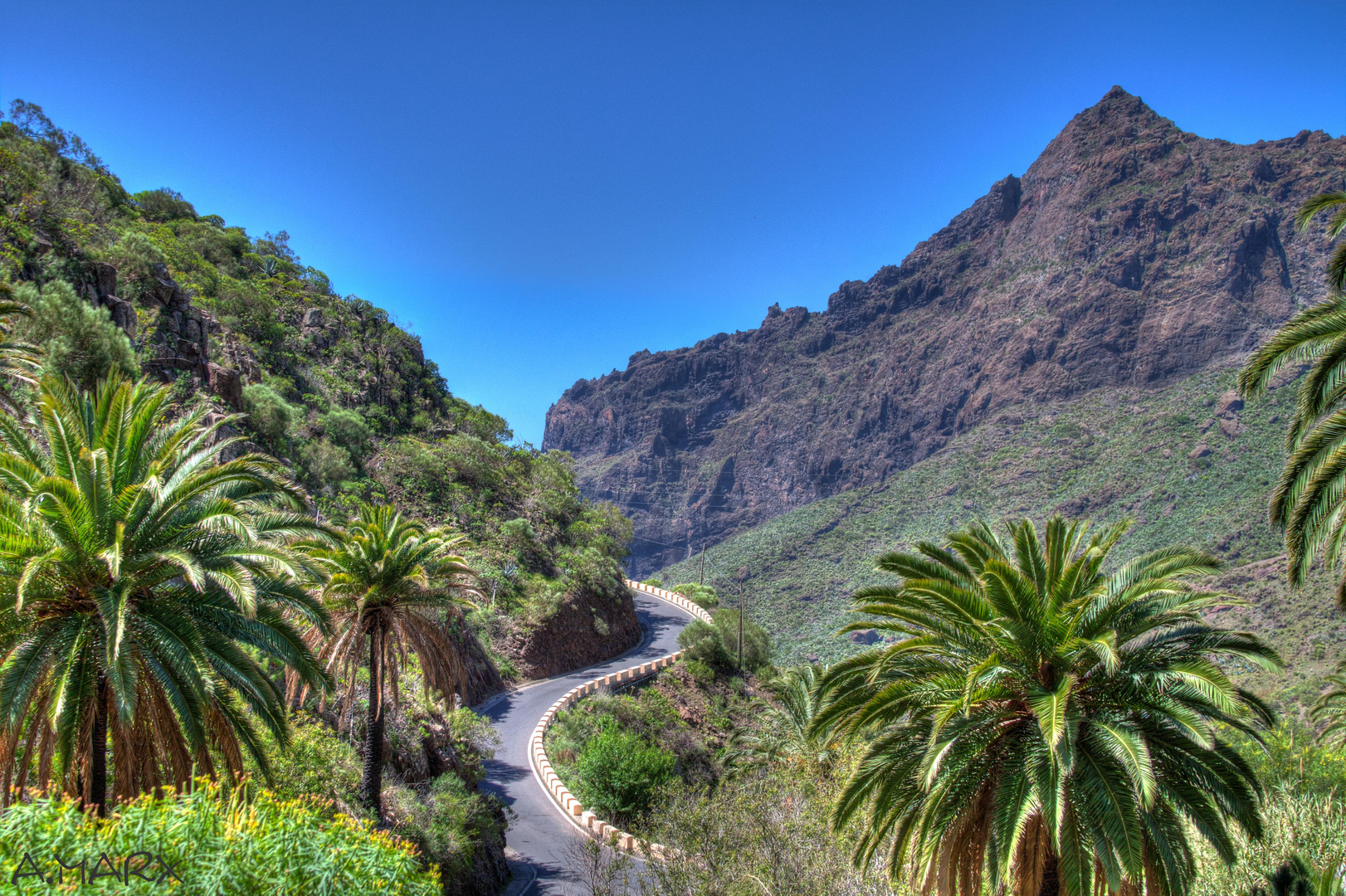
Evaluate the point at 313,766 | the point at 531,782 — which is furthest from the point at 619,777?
the point at 313,766

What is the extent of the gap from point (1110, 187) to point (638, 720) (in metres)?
140

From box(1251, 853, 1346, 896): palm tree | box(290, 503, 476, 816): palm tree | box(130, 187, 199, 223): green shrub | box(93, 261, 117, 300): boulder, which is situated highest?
box(130, 187, 199, 223): green shrub

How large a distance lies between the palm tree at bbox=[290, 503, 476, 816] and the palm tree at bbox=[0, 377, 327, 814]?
3555 mm

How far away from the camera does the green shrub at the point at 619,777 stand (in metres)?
20.4

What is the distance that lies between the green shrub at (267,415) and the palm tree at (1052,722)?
99.9ft

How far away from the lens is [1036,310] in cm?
12588

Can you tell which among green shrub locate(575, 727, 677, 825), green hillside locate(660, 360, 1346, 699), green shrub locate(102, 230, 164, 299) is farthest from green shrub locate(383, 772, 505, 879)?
green hillside locate(660, 360, 1346, 699)

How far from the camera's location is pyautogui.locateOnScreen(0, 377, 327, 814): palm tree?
25.2 feet

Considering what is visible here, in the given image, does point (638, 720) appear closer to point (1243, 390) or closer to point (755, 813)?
point (755, 813)

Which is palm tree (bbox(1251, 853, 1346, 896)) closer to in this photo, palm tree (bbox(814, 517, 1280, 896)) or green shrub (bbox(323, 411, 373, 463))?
palm tree (bbox(814, 517, 1280, 896))

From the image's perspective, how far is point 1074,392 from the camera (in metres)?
110

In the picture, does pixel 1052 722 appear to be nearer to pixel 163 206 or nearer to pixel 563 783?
pixel 563 783

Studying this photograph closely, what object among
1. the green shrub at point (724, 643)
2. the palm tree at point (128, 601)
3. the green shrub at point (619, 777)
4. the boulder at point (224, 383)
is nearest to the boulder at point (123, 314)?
the boulder at point (224, 383)

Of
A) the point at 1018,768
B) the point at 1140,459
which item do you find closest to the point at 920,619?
the point at 1018,768
